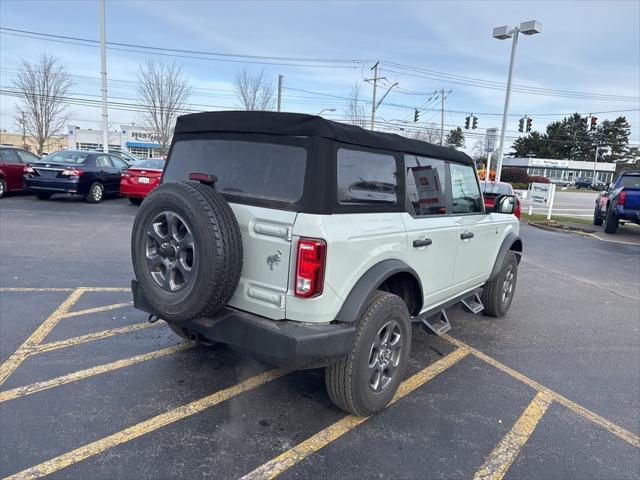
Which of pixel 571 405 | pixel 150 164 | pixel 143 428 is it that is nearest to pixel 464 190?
pixel 571 405

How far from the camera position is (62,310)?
4617mm

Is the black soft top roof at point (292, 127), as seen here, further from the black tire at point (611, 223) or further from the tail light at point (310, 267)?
the black tire at point (611, 223)

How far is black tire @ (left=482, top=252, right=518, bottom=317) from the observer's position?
16.9ft

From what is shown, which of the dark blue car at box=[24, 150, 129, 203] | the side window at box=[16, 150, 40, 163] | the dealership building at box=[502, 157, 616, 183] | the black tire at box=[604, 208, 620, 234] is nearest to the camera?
the dark blue car at box=[24, 150, 129, 203]

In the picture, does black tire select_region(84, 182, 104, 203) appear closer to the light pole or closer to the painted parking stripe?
the painted parking stripe

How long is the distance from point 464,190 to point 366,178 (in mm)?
1727

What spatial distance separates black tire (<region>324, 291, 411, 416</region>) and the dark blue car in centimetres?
1236

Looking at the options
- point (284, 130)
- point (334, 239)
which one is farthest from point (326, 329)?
point (284, 130)

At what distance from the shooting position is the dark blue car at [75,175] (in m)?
12.5

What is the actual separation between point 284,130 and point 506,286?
390 centimetres

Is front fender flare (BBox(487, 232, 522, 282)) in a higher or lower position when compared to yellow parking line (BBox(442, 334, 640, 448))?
higher

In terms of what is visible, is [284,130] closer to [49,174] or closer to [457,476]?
[457,476]

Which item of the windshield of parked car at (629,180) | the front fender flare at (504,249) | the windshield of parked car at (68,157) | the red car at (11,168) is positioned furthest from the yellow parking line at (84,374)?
the windshield of parked car at (629,180)

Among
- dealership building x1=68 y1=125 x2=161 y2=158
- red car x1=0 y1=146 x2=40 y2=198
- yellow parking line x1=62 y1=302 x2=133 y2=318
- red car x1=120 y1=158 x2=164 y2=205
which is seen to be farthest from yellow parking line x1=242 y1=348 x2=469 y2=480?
dealership building x1=68 y1=125 x2=161 y2=158
